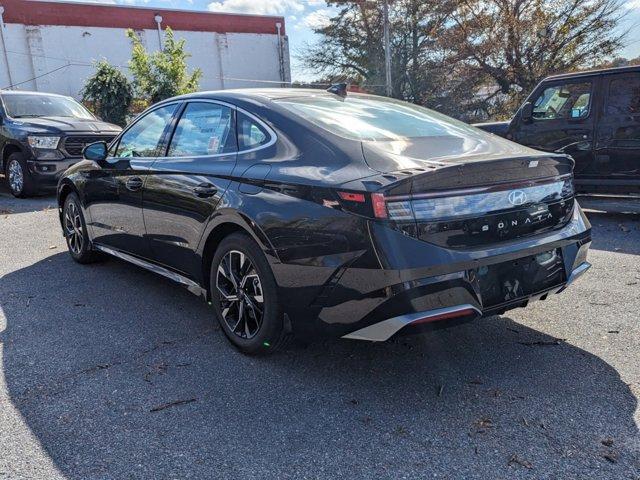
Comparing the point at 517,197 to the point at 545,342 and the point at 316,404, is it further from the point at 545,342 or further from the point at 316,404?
the point at 316,404

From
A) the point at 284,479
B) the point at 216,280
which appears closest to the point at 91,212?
the point at 216,280

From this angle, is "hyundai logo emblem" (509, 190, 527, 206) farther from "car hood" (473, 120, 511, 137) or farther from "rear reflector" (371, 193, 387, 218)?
"car hood" (473, 120, 511, 137)

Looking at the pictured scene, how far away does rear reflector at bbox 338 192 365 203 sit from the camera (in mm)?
2694

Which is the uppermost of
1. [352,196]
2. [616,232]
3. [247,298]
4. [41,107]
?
[41,107]

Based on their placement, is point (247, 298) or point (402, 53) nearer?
→ point (247, 298)

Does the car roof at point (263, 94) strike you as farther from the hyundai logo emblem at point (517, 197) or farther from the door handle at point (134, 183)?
the hyundai logo emblem at point (517, 197)

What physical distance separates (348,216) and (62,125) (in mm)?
8737

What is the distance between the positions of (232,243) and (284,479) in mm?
1500

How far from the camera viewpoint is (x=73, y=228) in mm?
5777

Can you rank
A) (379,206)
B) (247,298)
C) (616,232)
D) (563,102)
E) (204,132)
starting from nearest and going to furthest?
(379,206), (247,298), (204,132), (616,232), (563,102)

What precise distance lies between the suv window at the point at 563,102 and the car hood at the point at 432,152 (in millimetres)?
4789

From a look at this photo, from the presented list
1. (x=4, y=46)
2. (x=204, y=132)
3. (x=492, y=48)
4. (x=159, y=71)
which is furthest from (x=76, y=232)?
(x=4, y=46)

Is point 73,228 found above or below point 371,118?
below

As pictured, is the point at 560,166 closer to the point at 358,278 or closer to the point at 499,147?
the point at 499,147
